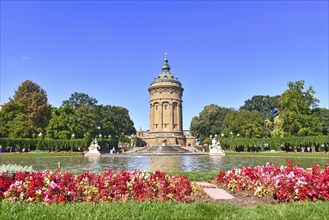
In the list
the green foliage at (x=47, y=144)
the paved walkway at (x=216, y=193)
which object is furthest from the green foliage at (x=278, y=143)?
the paved walkway at (x=216, y=193)

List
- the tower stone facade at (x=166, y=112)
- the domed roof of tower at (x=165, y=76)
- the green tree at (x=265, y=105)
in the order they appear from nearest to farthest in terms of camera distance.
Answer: the tower stone facade at (x=166, y=112), the domed roof of tower at (x=165, y=76), the green tree at (x=265, y=105)

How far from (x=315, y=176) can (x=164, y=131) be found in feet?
224

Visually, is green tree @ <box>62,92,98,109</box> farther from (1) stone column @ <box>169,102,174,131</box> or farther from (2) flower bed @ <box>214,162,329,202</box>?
(2) flower bed @ <box>214,162,329,202</box>

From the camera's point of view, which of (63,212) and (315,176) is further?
(315,176)

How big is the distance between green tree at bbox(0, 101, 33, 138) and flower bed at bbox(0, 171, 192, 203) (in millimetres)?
42172

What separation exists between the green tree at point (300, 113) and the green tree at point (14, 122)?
4241 cm

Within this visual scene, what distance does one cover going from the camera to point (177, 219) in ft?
15.6

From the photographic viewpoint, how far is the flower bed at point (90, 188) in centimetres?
639

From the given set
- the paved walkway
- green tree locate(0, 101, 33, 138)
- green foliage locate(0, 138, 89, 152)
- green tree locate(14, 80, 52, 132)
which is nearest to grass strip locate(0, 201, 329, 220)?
the paved walkway

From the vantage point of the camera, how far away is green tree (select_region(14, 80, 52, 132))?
53.0 metres

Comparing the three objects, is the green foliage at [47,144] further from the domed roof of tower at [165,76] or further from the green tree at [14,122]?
the domed roof of tower at [165,76]

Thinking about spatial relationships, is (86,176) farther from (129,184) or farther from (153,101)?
(153,101)

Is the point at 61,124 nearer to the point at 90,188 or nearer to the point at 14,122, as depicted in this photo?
the point at 14,122

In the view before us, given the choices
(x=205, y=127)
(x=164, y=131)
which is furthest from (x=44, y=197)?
(x=205, y=127)
